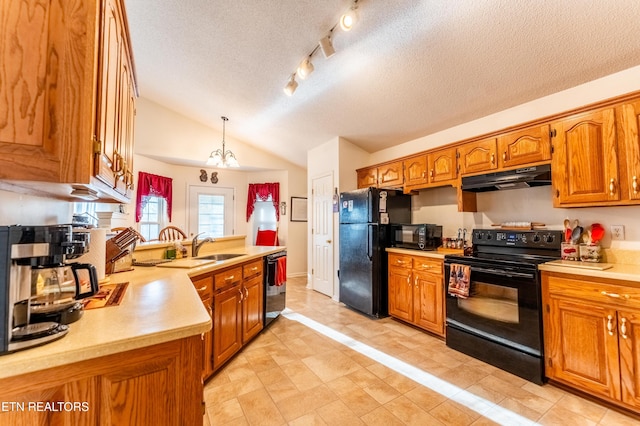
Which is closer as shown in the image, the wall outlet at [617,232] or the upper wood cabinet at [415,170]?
the wall outlet at [617,232]

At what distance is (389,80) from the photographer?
268cm

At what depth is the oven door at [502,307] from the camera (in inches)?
80.6

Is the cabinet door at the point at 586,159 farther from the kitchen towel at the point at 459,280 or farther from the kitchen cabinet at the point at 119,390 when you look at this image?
the kitchen cabinet at the point at 119,390

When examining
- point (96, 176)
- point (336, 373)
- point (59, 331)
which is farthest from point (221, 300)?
point (96, 176)

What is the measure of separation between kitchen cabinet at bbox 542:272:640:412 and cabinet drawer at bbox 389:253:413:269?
1.27 m

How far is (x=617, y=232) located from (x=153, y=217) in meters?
6.07

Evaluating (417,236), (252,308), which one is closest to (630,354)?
(417,236)

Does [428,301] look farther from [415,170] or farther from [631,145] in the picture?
[631,145]

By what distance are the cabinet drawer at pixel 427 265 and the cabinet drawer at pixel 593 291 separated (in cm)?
88

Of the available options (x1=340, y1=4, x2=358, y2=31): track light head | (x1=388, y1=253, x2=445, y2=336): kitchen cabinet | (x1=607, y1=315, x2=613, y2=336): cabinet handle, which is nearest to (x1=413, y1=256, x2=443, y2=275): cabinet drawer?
(x1=388, y1=253, x2=445, y2=336): kitchen cabinet

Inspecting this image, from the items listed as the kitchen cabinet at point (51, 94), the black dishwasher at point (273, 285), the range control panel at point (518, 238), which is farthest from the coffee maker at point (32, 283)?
the range control panel at point (518, 238)

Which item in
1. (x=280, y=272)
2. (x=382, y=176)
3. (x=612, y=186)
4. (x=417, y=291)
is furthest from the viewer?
(x=382, y=176)

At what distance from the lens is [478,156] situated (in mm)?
2732

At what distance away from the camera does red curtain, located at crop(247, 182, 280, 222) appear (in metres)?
5.82
